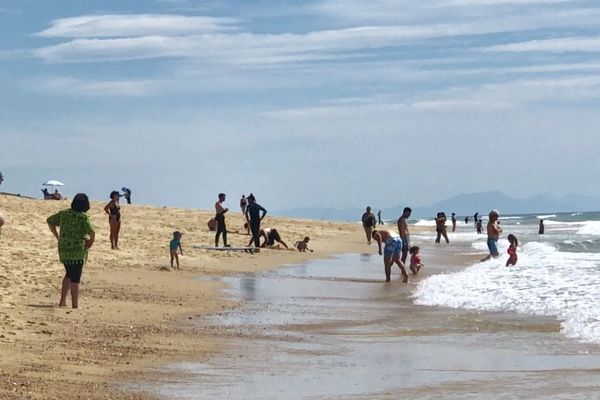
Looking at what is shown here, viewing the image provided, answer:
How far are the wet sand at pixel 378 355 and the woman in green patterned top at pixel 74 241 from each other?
1659 millimetres

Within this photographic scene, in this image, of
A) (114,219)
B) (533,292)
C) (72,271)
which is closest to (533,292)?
(533,292)

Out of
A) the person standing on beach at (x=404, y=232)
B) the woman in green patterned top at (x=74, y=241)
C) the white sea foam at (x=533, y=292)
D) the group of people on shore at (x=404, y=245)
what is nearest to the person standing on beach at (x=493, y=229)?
the group of people on shore at (x=404, y=245)

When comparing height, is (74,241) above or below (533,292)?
above

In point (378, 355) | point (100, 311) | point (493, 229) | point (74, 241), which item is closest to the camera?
point (378, 355)

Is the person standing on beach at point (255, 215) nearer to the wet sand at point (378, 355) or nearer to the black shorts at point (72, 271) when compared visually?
the wet sand at point (378, 355)

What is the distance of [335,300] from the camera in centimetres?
1645

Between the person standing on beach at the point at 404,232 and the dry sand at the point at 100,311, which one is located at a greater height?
the person standing on beach at the point at 404,232

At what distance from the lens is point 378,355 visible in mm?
10148

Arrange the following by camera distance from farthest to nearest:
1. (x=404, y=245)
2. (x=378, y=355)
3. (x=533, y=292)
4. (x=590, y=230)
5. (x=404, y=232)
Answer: (x=590, y=230), (x=404, y=245), (x=404, y=232), (x=533, y=292), (x=378, y=355)

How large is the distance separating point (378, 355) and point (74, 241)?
14.6 ft

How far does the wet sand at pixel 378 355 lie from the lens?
816 cm

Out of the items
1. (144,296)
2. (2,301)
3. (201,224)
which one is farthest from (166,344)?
(201,224)

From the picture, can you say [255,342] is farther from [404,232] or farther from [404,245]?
[404,245]

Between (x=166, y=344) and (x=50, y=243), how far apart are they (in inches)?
511
